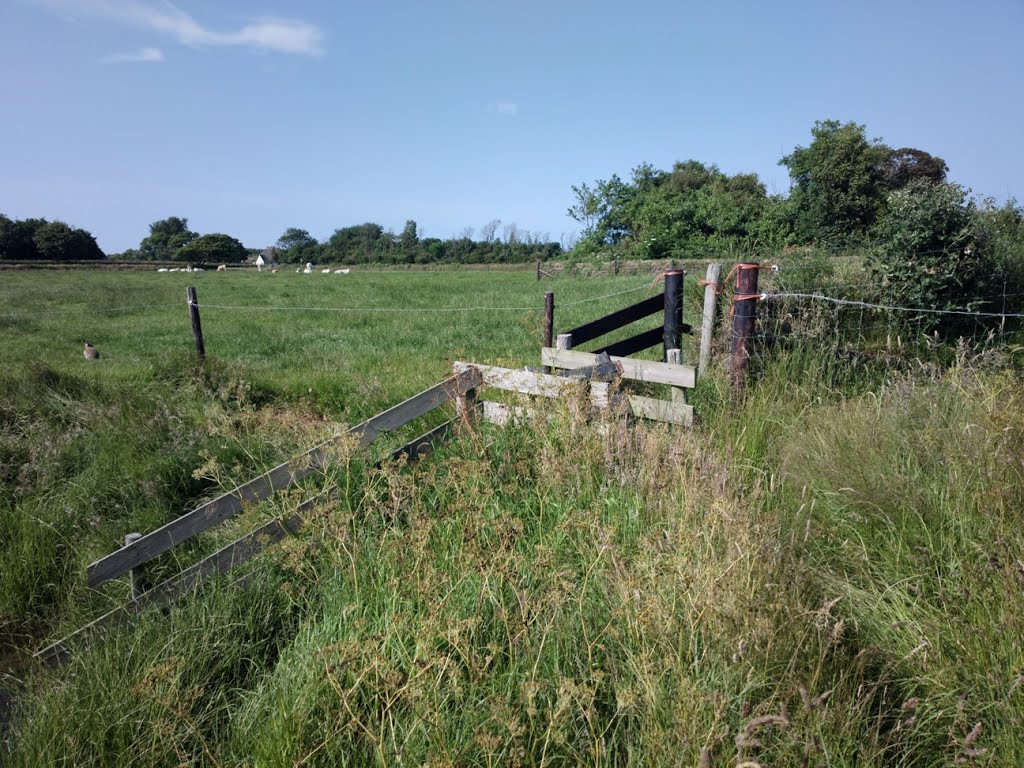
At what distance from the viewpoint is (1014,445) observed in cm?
346

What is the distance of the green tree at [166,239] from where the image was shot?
270 ft

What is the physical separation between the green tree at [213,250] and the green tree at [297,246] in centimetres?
638

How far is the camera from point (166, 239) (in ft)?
302

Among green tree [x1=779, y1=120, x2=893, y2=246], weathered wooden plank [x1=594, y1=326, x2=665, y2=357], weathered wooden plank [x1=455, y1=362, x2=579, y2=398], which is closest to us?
weathered wooden plank [x1=455, y1=362, x2=579, y2=398]

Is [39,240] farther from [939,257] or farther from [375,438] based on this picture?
[939,257]

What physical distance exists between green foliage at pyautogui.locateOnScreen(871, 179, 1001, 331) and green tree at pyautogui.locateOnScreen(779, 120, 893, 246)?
3055 centimetres

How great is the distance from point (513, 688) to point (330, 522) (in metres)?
1.27

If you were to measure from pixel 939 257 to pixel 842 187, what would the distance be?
33.6 metres

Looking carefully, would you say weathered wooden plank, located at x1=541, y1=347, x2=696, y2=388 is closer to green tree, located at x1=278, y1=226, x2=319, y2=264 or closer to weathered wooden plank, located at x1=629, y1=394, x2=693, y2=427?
weathered wooden plank, located at x1=629, y1=394, x2=693, y2=427

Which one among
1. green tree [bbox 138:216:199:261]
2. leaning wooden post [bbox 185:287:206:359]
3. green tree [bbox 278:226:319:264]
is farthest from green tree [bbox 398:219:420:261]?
leaning wooden post [bbox 185:287:206:359]

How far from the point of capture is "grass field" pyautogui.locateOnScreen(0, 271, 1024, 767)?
7.61ft

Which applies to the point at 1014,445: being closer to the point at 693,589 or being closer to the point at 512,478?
the point at 693,589

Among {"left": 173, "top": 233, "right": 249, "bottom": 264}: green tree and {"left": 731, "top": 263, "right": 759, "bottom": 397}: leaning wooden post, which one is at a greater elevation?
{"left": 173, "top": 233, "right": 249, "bottom": 264}: green tree

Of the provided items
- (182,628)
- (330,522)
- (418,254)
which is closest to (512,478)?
(330,522)
